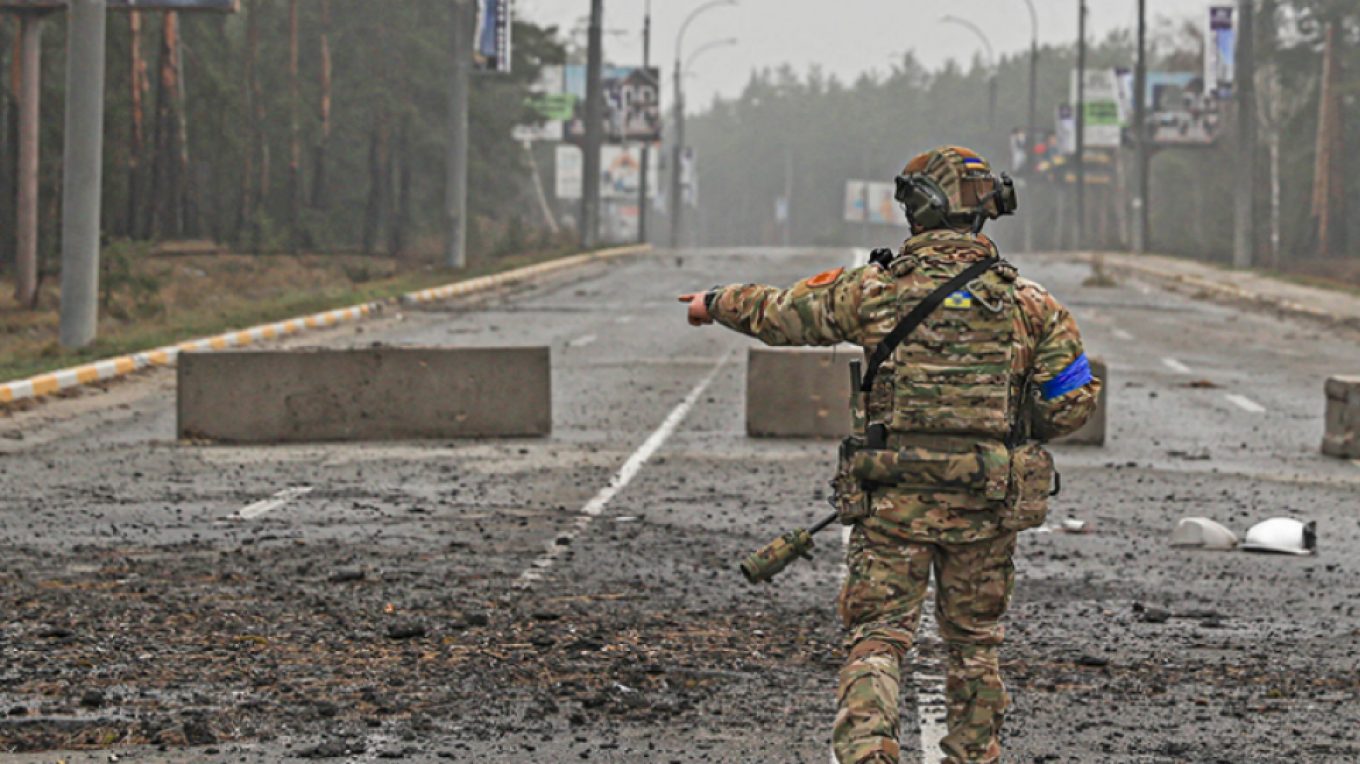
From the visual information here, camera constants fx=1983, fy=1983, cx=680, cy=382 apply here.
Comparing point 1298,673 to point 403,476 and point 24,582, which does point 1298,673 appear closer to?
point 24,582

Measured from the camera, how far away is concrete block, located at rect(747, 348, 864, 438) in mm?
15758

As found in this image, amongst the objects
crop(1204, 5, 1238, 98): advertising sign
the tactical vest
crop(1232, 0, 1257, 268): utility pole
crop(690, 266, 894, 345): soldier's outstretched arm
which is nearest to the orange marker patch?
crop(690, 266, 894, 345): soldier's outstretched arm

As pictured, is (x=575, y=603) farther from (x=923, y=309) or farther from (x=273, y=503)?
(x=273, y=503)

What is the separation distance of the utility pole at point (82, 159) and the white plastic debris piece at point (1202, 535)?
47.7 feet

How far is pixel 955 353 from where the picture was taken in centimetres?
520

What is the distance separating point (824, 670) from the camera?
735 cm

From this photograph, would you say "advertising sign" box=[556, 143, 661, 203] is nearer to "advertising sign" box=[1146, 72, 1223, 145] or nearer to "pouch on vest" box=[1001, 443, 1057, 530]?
"advertising sign" box=[1146, 72, 1223, 145]

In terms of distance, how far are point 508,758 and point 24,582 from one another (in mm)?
3852

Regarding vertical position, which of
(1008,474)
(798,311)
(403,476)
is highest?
(798,311)

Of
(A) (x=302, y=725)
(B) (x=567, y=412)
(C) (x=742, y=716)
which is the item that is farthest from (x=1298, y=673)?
(B) (x=567, y=412)

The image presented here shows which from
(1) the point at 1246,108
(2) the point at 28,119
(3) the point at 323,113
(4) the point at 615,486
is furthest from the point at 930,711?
(3) the point at 323,113

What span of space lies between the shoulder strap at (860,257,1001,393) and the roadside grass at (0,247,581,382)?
1542cm

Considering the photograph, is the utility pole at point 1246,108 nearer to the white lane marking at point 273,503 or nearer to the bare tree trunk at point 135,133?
the bare tree trunk at point 135,133

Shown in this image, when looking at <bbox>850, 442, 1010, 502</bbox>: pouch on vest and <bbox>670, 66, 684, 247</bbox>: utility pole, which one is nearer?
<bbox>850, 442, 1010, 502</bbox>: pouch on vest
